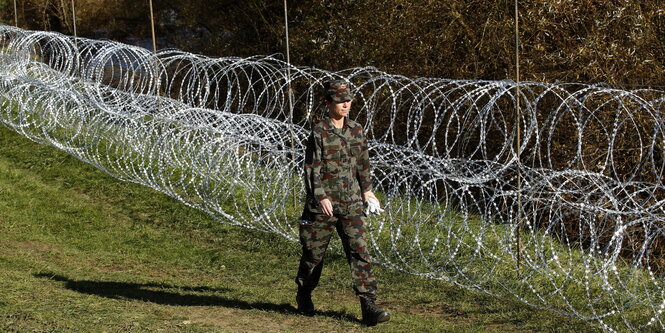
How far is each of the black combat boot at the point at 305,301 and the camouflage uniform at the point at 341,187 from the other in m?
0.51

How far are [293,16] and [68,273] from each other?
9.29m

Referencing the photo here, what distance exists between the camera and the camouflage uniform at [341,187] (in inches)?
243

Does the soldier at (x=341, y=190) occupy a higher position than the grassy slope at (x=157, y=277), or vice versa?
the soldier at (x=341, y=190)

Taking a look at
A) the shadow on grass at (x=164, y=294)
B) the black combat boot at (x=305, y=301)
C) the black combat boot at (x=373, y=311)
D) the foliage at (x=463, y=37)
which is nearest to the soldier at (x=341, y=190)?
the black combat boot at (x=373, y=311)

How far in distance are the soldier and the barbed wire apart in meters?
0.69

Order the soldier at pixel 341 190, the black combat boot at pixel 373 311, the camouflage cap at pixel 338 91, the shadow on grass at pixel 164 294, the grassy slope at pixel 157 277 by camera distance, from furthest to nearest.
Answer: the shadow on grass at pixel 164 294, the grassy slope at pixel 157 277, the black combat boot at pixel 373 311, the soldier at pixel 341 190, the camouflage cap at pixel 338 91

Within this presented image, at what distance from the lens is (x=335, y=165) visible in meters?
6.22

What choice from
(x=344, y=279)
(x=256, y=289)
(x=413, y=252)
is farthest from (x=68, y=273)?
(x=413, y=252)

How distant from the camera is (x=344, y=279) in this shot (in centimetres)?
825

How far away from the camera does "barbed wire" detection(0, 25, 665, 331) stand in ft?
22.4

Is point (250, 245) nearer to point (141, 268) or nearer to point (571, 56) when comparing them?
point (141, 268)

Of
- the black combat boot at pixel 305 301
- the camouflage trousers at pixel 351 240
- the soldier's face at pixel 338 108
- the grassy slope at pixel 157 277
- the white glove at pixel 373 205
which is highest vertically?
the soldier's face at pixel 338 108

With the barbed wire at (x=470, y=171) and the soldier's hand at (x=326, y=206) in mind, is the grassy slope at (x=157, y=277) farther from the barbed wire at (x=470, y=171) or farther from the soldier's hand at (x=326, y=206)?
the soldier's hand at (x=326, y=206)

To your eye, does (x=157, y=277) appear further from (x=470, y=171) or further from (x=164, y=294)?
(x=470, y=171)
